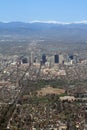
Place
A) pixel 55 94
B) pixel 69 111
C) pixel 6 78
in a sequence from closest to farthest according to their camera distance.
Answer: pixel 69 111 < pixel 55 94 < pixel 6 78

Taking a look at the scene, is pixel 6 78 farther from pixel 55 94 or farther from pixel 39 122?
pixel 39 122

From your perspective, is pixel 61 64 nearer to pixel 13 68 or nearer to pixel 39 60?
pixel 39 60

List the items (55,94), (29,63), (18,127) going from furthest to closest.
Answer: (29,63) → (55,94) → (18,127)

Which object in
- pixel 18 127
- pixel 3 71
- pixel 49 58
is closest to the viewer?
pixel 18 127

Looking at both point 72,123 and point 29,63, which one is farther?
point 29,63

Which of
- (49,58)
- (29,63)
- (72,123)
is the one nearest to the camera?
(72,123)

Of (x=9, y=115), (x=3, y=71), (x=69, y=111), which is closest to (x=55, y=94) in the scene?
(x=69, y=111)

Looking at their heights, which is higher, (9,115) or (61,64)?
(9,115)

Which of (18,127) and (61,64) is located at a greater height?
(18,127)

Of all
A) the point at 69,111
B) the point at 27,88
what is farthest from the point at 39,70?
the point at 69,111
